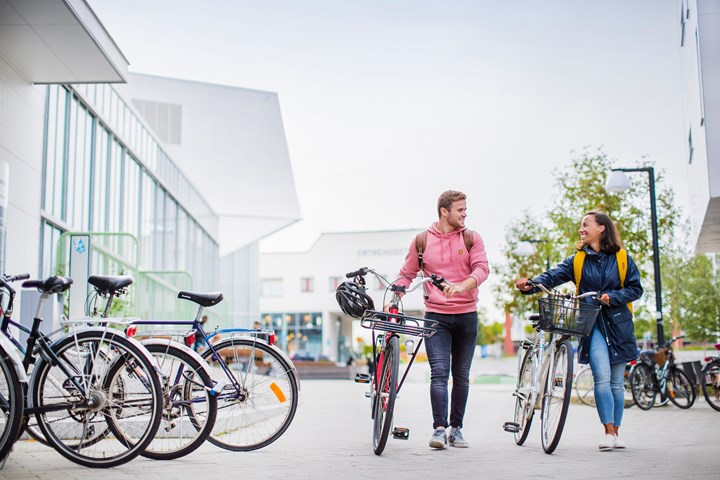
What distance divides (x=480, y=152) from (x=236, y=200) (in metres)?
30.7

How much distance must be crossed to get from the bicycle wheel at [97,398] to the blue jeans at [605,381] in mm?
3331

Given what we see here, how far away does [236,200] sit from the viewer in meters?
57.3

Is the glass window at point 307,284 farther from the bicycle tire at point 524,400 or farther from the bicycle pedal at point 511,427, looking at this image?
the bicycle pedal at point 511,427

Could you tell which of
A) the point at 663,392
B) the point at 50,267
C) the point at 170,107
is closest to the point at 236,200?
the point at 170,107

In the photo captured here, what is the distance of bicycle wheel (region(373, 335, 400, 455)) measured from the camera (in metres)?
6.62

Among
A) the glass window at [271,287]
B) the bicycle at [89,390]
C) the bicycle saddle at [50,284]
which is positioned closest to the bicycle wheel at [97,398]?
the bicycle at [89,390]

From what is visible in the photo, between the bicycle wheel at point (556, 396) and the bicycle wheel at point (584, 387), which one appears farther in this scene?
the bicycle wheel at point (584, 387)

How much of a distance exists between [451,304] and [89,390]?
2.79m

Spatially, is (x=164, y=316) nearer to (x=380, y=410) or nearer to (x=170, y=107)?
(x=380, y=410)

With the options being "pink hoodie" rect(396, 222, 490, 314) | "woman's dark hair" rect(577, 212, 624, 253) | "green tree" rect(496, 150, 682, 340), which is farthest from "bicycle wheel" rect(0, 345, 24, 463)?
"green tree" rect(496, 150, 682, 340)

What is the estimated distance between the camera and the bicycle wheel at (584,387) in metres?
16.0

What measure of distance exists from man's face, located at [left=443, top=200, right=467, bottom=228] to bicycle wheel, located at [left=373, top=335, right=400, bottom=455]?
1174mm

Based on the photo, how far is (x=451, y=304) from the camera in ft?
24.1

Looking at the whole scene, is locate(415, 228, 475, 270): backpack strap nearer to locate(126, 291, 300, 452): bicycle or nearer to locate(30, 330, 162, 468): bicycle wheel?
locate(126, 291, 300, 452): bicycle
